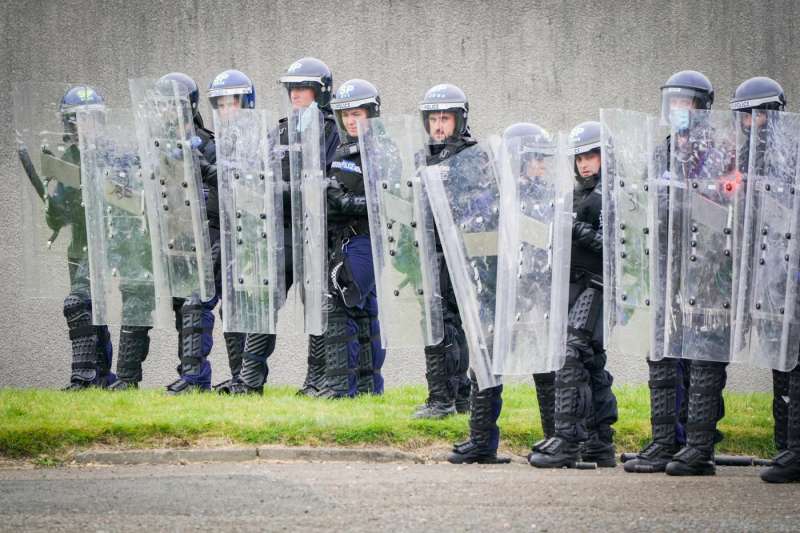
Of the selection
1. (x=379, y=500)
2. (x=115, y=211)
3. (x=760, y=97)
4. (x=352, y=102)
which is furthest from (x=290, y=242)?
(x=379, y=500)

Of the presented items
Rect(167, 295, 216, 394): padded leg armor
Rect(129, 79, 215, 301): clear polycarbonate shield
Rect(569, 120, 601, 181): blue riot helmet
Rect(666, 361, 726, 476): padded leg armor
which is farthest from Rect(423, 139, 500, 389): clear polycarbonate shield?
Rect(167, 295, 216, 394): padded leg armor

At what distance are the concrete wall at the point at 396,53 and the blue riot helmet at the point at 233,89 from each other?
3.93 meters

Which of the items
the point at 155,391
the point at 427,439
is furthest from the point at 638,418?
the point at 155,391

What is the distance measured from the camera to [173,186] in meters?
10.8

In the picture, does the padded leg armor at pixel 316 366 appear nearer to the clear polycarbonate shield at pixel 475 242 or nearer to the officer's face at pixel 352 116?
the officer's face at pixel 352 116

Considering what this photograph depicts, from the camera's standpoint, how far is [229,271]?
1073 centimetres

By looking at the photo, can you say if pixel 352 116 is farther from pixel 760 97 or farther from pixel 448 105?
pixel 760 97

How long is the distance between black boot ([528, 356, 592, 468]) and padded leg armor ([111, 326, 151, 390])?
3.67m

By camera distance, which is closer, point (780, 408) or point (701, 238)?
point (701, 238)

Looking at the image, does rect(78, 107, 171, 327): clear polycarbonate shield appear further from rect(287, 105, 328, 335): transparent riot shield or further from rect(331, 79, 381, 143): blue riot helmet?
rect(331, 79, 381, 143): blue riot helmet

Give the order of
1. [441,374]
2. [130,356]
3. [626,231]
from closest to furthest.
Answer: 1. [626,231]
2. [441,374]
3. [130,356]

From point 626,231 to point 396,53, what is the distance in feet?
22.7

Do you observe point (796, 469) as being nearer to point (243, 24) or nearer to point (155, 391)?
point (155, 391)

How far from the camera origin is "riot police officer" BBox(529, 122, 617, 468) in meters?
9.33
